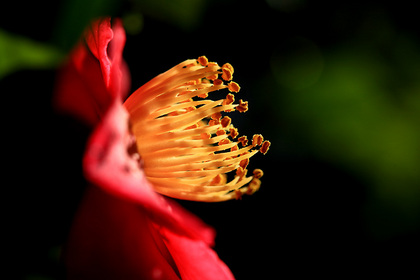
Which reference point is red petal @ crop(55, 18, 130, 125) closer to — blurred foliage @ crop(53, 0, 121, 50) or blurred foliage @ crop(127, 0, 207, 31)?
blurred foliage @ crop(53, 0, 121, 50)

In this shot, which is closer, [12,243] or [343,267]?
[12,243]

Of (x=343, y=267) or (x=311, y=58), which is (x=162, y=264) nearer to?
(x=343, y=267)

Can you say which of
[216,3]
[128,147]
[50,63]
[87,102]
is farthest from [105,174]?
[216,3]

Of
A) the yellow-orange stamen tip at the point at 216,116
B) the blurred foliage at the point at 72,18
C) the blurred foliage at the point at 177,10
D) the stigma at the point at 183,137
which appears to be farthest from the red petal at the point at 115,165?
the blurred foliage at the point at 177,10

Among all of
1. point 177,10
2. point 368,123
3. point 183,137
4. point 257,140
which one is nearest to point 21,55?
point 183,137

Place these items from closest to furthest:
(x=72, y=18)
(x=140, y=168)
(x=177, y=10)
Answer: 1. (x=140, y=168)
2. (x=72, y=18)
3. (x=177, y=10)

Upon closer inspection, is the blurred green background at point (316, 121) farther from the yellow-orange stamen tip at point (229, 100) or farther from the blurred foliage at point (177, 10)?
the yellow-orange stamen tip at point (229, 100)

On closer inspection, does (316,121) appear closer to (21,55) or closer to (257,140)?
(257,140)
